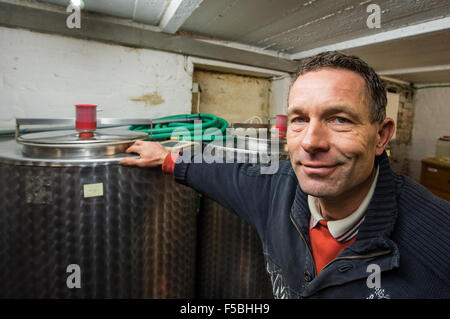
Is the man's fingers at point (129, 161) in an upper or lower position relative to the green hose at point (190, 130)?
lower

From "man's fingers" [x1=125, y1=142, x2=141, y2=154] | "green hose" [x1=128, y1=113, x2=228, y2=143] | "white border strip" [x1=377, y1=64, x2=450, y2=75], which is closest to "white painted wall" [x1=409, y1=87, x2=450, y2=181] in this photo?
"white border strip" [x1=377, y1=64, x2=450, y2=75]

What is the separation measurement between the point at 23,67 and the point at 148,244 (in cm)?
188

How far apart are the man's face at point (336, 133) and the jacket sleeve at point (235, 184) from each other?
0.39m

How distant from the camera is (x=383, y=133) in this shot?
0.97 m

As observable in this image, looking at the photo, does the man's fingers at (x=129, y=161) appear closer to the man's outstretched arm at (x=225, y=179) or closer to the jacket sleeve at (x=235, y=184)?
the man's outstretched arm at (x=225, y=179)

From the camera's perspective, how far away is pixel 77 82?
230 centimetres

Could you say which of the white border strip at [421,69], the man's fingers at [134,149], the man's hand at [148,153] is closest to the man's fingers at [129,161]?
the man's hand at [148,153]

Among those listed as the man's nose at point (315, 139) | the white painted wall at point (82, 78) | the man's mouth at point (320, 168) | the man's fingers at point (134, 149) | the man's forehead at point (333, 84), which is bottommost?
the man's mouth at point (320, 168)

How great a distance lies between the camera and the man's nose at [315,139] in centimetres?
89

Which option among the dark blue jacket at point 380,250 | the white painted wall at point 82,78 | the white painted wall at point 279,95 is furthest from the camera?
the white painted wall at point 279,95

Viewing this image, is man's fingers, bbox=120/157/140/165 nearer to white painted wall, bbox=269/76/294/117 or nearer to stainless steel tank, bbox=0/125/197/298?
stainless steel tank, bbox=0/125/197/298

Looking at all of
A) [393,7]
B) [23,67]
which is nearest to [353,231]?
[393,7]

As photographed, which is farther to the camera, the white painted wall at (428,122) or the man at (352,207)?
the white painted wall at (428,122)
